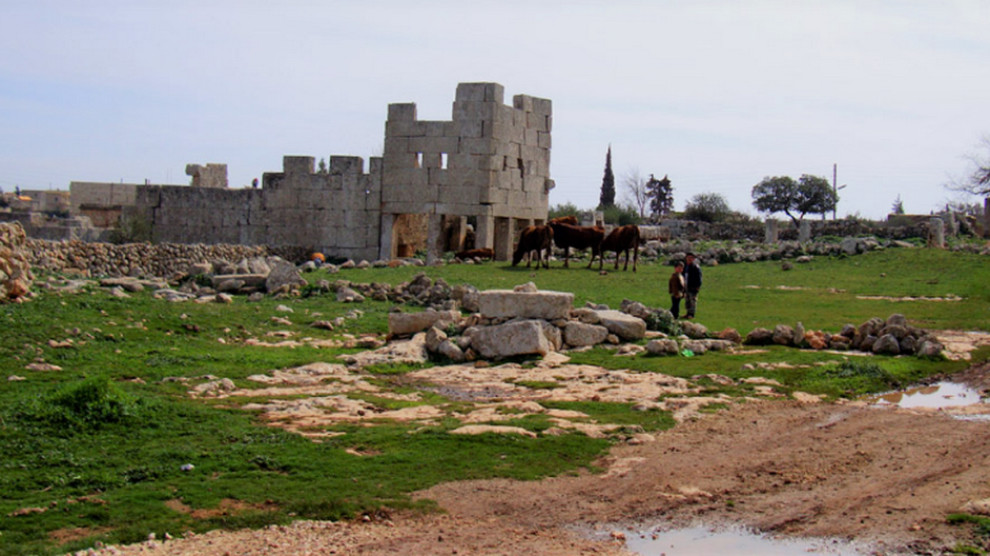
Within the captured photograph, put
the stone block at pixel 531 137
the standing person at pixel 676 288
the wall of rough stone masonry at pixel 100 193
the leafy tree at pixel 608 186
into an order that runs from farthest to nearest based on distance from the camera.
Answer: the leafy tree at pixel 608 186 → the wall of rough stone masonry at pixel 100 193 → the stone block at pixel 531 137 → the standing person at pixel 676 288

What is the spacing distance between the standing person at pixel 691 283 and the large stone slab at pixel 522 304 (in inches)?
173

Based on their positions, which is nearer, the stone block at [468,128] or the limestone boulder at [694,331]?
the limestone boulder at [694,331]

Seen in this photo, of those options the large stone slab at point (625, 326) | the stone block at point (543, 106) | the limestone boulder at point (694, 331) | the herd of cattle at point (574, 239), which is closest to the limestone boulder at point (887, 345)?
the limestone boulder at point (694, 331)

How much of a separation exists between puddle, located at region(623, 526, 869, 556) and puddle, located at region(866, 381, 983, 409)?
5621mm

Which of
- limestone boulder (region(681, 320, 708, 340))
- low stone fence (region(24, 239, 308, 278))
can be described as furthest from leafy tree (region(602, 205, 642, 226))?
limestone boulder (region(681, 320, 708, 340))

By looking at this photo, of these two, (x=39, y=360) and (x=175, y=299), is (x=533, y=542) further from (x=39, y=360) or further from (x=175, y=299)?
(x=175, y=299)

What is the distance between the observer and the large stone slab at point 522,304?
1573 cm

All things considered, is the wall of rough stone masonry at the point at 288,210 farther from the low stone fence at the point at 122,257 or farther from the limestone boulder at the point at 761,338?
the limestone boulder at the point at 761,338

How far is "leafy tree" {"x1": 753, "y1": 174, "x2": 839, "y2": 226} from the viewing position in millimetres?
64188

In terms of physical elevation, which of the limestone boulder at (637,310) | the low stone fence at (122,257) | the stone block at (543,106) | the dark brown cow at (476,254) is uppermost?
the stone block at (543,106)

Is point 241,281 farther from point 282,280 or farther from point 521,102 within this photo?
point 521,102

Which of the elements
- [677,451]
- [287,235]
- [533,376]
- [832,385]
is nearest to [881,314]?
[832,385]

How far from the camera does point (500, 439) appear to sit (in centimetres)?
981

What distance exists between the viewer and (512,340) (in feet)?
49.3
